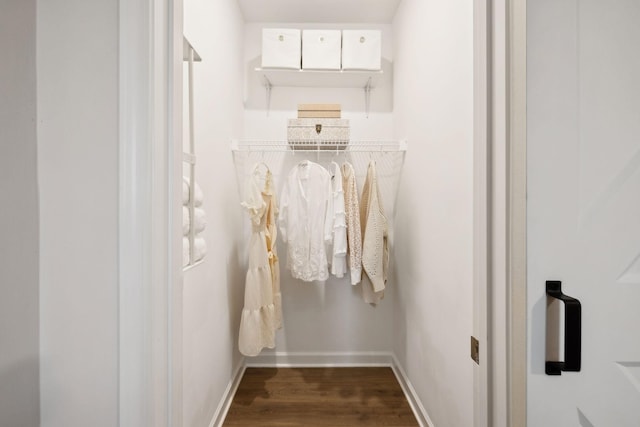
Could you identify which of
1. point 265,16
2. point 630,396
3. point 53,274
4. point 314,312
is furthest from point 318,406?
point 265,16

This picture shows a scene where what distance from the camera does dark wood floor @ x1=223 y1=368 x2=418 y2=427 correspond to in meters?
1.94

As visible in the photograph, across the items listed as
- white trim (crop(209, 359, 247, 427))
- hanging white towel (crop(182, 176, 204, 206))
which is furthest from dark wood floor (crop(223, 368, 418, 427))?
hanging white towel (crop(182, 176, 204, 206))

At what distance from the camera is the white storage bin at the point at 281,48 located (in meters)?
2.30

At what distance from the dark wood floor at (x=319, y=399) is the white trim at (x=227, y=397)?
3 cm

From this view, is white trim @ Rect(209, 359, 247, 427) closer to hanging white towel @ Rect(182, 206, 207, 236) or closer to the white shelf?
hanging white towel @ Rect(182, 206, 207, 236)

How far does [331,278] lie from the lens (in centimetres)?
267

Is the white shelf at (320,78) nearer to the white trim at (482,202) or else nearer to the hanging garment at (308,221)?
the hanging garment at (308,221)

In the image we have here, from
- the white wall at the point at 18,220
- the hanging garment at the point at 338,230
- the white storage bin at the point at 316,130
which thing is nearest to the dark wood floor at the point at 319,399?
the hanging garment at the point at 338,230

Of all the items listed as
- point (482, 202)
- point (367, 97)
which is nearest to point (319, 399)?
point (482, 202)

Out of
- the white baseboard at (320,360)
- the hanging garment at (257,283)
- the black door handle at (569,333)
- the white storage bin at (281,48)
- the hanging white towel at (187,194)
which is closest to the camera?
the black door handle at (569,333)

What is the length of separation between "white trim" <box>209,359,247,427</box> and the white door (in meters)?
1.74

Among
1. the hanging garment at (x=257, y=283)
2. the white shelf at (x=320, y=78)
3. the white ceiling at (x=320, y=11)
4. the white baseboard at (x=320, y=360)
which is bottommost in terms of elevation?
the white baseboard at (x=320, y=360)

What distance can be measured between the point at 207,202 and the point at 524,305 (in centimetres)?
147

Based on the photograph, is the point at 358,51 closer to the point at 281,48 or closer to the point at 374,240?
the point at 281,48
